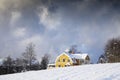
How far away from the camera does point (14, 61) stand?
86.1 meters

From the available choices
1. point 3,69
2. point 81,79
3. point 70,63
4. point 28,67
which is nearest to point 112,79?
point 81,79

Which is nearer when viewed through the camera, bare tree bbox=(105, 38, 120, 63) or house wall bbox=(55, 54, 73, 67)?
bare tree bbox=(105, 38, 120, 63)

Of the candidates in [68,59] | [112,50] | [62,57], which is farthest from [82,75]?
[62,57]

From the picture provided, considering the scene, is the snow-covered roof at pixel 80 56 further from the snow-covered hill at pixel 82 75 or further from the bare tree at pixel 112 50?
the snow-covered hill at pixel 82 75

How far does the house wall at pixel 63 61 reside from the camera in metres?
85.7

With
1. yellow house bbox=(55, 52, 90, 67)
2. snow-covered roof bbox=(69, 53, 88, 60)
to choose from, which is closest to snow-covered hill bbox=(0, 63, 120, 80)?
yellow house bbox=(55, 52, 90, 67)

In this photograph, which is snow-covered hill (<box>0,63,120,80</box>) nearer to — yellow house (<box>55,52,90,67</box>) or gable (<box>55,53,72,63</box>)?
gable (<box>55,53,72,63</box>)

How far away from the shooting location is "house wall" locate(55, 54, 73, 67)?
85.7 metres

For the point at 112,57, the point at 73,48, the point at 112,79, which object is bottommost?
the point at 112,79

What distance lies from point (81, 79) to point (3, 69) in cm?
4229

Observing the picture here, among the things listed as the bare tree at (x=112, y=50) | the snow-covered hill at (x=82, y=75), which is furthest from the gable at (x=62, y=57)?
the snow-covered hill at (x=82, y=75)

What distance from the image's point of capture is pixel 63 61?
86.6 metres

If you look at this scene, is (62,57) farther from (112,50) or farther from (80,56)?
(112,50)

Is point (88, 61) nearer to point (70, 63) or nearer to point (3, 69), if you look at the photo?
point (70, 63)
